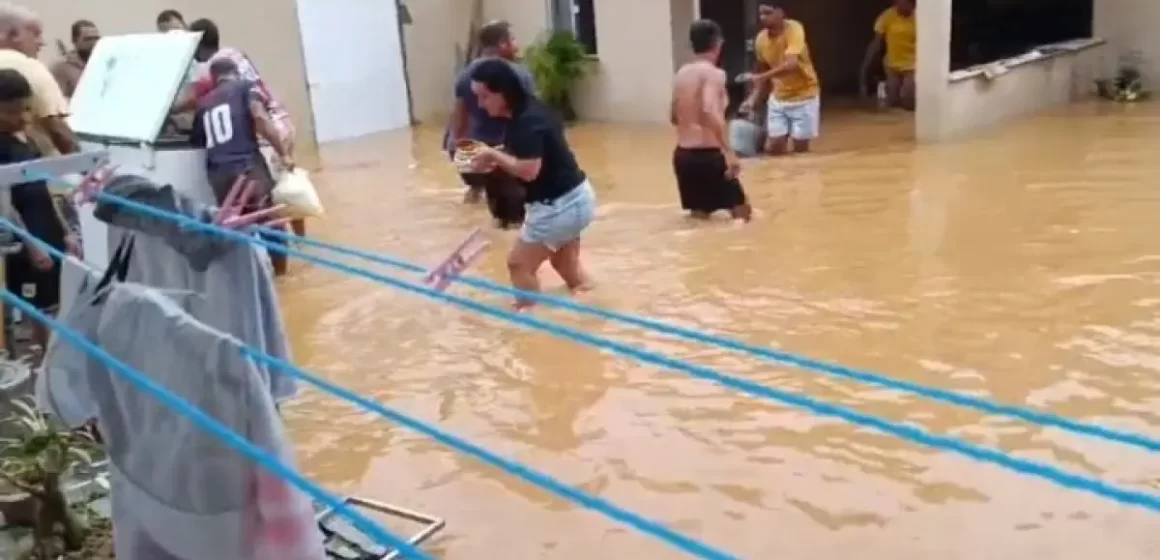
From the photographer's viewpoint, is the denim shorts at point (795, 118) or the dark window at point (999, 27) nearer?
the denim shorts at point (795, 118)

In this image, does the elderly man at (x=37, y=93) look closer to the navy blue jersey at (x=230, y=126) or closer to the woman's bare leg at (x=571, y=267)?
the navy blue jersey at (x=230, y=126)

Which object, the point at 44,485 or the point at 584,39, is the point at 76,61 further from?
the point at 584,39

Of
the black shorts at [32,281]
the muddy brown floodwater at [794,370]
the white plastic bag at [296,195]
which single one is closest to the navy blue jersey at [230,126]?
the white plastic bag at [296,195]

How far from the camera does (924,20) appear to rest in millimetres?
10258

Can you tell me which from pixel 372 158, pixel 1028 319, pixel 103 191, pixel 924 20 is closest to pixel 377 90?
pixel 372 158

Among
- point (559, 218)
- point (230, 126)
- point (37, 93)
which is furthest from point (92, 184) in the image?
point (230, 126)

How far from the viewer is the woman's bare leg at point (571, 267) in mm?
6574

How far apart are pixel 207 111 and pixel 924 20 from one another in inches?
242

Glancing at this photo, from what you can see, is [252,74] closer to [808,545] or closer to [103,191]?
[103,191]

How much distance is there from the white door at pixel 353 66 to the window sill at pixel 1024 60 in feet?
21.6

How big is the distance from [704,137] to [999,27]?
8431mm

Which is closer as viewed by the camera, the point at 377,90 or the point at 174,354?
the point at 174,354

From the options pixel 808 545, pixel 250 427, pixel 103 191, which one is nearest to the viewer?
pixel 250 427

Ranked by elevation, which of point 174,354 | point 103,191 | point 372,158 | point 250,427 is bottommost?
point 372,158
